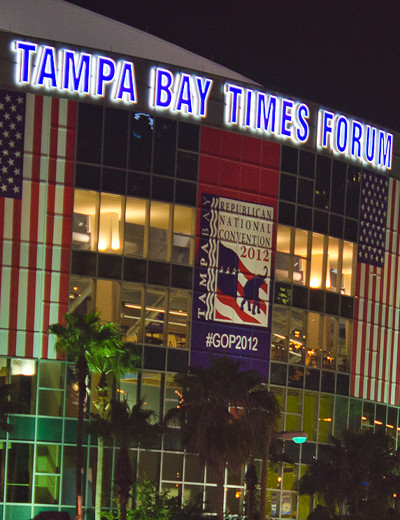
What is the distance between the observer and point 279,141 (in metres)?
68.9

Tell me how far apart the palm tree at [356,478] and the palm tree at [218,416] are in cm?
842

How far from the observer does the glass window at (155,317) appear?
63969 mm

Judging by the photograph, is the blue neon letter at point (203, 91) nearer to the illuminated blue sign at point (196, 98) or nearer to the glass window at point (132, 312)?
the illuminated blue sign at point (196, 98)

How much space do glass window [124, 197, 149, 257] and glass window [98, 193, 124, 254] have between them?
38 cm

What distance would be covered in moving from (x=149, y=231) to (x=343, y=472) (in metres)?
16.6

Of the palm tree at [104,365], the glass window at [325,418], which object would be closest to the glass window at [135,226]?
the palm tree at [104,365]

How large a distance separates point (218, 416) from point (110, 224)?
14676mm

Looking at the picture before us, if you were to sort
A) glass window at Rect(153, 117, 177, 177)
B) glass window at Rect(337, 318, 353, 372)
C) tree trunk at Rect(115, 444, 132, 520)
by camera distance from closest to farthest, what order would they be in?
tree trunk at Rect(115, 444, 132, 520) → glass window at Rect(153, 117, 177, 177) → glass window at Rect(337, 318, 353, 372)

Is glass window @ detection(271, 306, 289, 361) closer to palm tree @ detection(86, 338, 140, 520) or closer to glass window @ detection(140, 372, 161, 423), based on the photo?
glass window @ detection(140, 372, 161, 423)

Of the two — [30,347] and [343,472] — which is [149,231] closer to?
[30,347]

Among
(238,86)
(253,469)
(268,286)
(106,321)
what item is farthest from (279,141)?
(253,469)

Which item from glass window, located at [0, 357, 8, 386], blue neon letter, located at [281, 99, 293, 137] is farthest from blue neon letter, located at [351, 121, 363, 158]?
glass window, located at [0, 357, 8, 386]

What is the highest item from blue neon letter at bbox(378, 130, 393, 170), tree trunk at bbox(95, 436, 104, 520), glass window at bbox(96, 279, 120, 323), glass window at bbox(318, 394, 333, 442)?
blue neon letter at bbox(378, 130, 393, 170)

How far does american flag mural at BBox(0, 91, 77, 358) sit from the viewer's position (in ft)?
200
